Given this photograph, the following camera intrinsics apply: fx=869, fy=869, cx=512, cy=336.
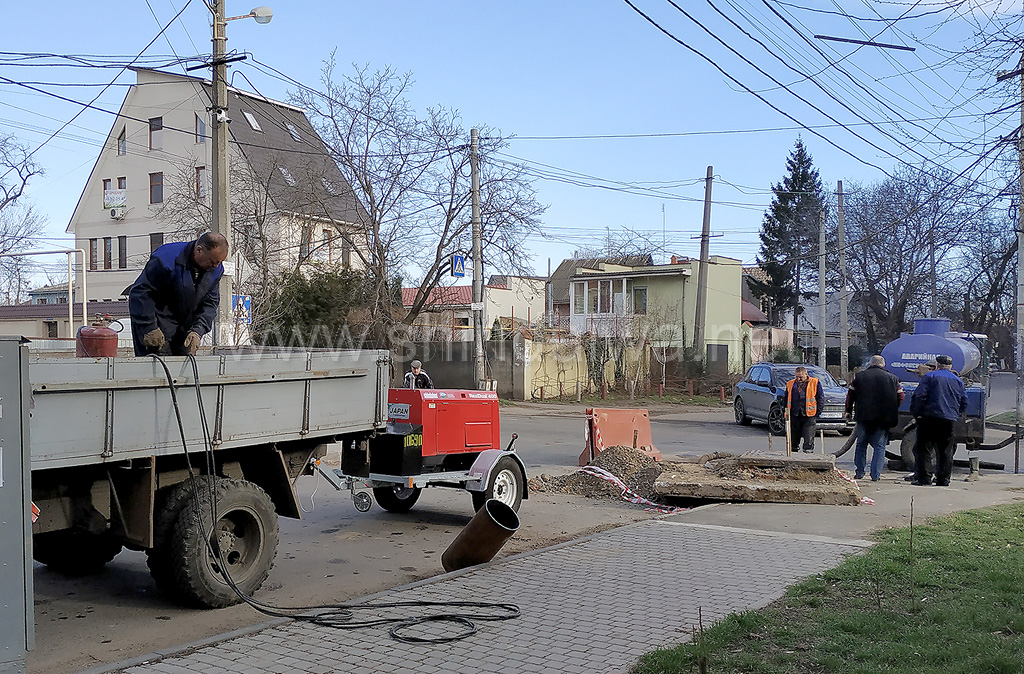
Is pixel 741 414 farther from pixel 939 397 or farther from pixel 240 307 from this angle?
pixel 240 307

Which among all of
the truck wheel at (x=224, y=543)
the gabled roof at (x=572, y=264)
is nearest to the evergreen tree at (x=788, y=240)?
the gabled roof at (x=572, y=264)

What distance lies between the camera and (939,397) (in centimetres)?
1269

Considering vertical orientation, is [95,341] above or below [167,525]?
above

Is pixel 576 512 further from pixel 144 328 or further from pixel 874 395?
pixel 144 328

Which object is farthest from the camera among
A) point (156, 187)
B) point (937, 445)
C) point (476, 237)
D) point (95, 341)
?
point (156, 187)

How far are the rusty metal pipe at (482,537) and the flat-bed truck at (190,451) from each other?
4.43 ft

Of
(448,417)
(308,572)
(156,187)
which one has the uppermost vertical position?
(156,187)

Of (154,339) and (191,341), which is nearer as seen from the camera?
(154,339)

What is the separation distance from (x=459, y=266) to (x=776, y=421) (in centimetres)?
1151

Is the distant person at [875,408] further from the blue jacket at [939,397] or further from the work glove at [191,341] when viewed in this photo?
the work glove at [191,341]

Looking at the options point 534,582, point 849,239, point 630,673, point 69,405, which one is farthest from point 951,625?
point 849,239

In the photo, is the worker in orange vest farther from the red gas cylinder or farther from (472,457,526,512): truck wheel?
the red gas cylinder

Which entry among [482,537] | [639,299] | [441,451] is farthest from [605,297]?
[482,537]

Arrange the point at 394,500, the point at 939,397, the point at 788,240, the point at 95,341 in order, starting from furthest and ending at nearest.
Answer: the point at 788,240
the point at 939,397
the point at 394,500
the point at 95,341
